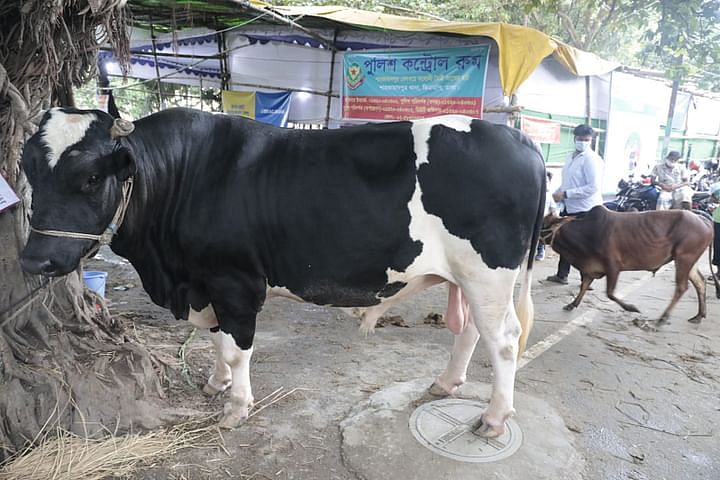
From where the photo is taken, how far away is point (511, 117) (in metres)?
6.87

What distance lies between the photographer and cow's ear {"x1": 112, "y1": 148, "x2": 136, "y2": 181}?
231 cm

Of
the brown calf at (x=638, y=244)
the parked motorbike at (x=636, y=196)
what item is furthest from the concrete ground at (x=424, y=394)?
the parked motorbike at (x=636, y=196)

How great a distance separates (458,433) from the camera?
288cm

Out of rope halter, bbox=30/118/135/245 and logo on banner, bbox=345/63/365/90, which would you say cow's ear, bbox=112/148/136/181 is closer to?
rope halter, bbox=30/118/135/245

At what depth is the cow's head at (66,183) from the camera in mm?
2199

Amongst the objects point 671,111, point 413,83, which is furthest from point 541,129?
point 671,111

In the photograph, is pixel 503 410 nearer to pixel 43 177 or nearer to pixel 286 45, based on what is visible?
pixel 43 177

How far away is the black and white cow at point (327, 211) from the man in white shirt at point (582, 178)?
333 centimetres

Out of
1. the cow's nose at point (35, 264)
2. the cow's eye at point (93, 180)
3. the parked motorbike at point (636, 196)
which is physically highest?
the cow's eye at point (93, 180)

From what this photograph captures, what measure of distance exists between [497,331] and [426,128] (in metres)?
1.14

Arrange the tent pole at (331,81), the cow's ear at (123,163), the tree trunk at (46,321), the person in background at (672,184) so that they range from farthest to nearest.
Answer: the person in background at (672,184)
the tent pole at (331,81)
the tree trunk at (46,321)
the cow's ear at (123,163)

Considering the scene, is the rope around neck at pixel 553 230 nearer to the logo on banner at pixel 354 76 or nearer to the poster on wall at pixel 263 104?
the logo on banner at pixel 354 76

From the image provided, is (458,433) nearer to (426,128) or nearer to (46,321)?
(426,128)

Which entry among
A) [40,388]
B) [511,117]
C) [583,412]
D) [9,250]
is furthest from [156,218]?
[511,117]
